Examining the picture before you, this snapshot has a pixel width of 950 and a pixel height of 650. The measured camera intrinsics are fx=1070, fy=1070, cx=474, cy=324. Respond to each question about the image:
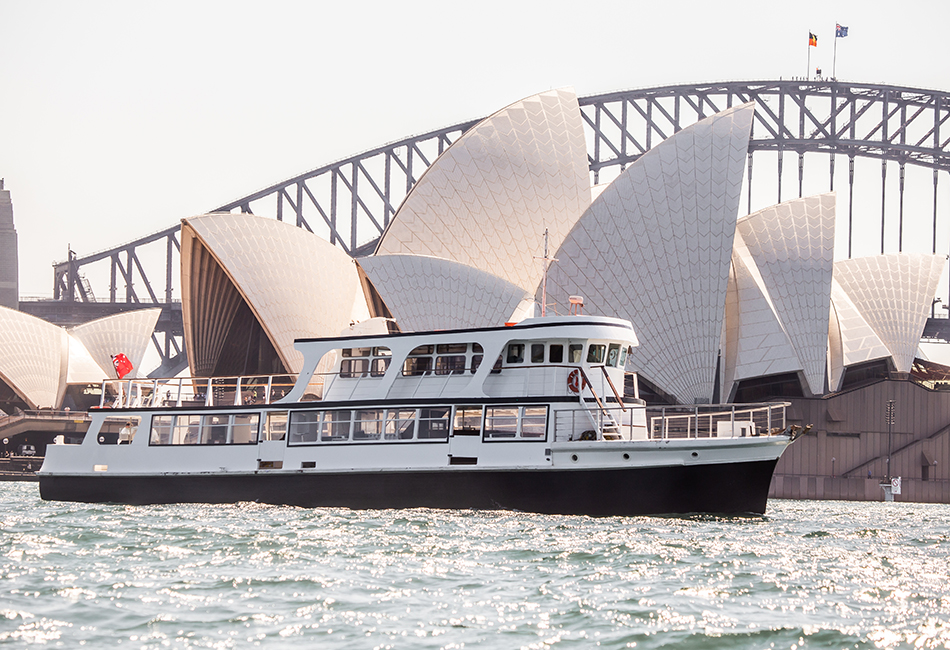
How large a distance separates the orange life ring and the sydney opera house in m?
22.5

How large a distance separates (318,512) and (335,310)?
35473 mm

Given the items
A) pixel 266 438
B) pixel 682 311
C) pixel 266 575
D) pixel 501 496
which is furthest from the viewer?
pixel 682 311

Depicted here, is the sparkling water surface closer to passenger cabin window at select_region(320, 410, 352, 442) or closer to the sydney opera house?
passenger cabin window at select_region(320, 410, 352, 442)

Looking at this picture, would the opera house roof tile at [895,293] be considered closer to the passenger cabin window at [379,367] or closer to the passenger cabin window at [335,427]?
the passenger cabin window at [379,367]

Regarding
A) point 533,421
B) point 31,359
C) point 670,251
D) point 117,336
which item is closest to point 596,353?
point 533,421

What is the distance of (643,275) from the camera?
49969 millimetres

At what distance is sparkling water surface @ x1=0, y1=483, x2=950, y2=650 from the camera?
37.9 feet

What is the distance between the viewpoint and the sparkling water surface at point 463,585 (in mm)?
11539

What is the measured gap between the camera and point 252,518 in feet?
77.7

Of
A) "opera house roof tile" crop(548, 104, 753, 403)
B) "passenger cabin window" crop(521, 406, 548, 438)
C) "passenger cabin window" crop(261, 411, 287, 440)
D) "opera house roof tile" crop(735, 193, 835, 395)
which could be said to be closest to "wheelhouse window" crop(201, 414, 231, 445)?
"passenger cabin window" crop(261, 411, 287, 440)

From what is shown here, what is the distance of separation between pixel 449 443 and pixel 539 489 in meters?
2.56

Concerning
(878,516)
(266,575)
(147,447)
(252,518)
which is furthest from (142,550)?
(878,516)

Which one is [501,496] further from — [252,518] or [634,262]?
[634,262]

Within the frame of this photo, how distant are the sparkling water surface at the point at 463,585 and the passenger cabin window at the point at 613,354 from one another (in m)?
A: 5.68
